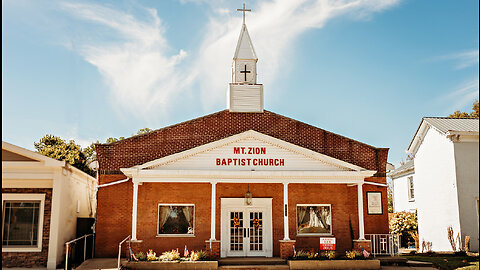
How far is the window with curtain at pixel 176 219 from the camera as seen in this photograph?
63.2 feet

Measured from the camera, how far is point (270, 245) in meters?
19.2

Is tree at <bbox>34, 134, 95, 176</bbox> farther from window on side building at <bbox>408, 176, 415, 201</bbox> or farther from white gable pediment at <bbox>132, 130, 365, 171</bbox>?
window on side building at <bbox>408, 176, 415, 201</bbox>

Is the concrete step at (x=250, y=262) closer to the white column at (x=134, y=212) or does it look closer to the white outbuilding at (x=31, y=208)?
the white column at (x=134, y=212)

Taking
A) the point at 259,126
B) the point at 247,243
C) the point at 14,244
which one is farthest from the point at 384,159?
the point at 14,244

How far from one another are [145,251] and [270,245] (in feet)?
16.5

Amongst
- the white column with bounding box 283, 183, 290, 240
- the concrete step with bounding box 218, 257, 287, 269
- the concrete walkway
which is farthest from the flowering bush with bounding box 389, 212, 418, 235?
the concrete walkway

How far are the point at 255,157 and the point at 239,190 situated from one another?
5.89 ft

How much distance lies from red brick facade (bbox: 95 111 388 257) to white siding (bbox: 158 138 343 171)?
4.72 ft

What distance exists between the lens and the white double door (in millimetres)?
19094

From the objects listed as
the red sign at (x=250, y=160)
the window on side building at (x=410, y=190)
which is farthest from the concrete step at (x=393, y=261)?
the window on side building at (x=410, y=190)

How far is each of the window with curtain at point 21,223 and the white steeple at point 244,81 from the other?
9.13m

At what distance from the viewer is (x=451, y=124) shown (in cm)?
2153

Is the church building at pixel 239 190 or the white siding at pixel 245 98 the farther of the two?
the white siding at pixel 245 98

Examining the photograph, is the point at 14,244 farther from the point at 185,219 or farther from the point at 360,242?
the point at 360,242
